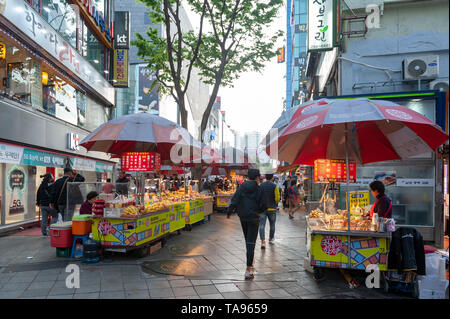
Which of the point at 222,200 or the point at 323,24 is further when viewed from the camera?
the point at 222,200

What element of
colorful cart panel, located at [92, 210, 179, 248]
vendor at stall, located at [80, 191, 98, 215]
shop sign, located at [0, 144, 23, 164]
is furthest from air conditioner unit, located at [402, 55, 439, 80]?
shop sign, located at [0, 144, 23, 164]

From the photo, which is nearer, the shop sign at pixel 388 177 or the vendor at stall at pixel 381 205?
the vendor at stall at pixel 381 205

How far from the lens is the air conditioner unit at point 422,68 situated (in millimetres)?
10922

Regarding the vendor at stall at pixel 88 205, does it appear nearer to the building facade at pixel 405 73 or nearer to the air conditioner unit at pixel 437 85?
the building facade at pixel 405 73

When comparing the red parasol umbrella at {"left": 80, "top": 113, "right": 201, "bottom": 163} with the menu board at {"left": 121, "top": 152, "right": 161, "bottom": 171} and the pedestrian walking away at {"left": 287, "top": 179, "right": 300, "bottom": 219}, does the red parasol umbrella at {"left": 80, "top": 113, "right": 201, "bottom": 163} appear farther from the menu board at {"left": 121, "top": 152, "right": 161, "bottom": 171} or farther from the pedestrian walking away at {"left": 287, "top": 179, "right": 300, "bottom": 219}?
the pedestrian walking away at {"left": 287, "top": 179, "right": 300, "bottom": 219}

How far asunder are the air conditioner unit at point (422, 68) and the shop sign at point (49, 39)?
13.1 metres

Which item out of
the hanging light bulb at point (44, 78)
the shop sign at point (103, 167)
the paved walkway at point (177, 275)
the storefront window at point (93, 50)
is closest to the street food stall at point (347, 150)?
the paved walkway at point (177, 275)

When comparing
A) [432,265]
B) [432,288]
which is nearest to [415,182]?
[432,265]

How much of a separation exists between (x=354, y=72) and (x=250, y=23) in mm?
6094

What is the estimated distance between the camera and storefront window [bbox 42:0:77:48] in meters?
13.9

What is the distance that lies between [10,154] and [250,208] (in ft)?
29.8

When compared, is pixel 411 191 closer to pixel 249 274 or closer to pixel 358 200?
pixel 358 200

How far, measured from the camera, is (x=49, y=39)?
13617 mm
